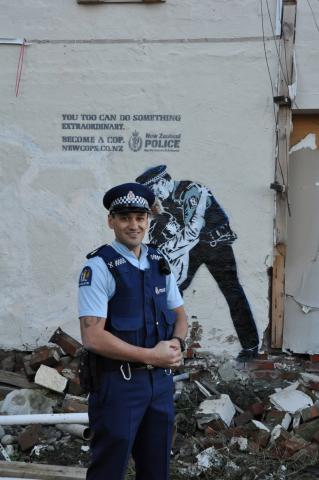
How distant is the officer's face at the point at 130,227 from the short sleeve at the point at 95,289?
16 cm

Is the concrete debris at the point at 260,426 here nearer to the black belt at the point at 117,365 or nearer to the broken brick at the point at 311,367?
the broken brick at the point at 311,367

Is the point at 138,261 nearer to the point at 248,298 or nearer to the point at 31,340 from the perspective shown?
the point at 248,298

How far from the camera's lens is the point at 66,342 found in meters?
6.09

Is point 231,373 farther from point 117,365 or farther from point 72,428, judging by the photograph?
point 117,365

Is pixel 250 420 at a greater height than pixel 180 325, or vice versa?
pixel 180 325

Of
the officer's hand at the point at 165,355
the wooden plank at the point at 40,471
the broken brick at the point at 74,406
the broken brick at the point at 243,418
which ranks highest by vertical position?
the officer's hand at the point at 165,355

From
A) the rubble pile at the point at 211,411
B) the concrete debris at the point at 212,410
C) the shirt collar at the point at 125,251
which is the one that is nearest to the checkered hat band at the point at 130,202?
the shirt collar at the point at 125,251

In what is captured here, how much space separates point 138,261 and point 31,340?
11.8ft

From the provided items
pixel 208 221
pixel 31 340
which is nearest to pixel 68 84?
pixel 208 221

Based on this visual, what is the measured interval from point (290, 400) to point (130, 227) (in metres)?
2.88

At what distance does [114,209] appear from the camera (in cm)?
299

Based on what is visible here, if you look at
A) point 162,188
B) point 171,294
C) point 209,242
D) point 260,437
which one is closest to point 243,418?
point 260,437

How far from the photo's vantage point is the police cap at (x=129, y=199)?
9.71ft

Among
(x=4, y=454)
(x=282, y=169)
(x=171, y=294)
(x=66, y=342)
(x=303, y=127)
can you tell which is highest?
(x=303, y=127)
